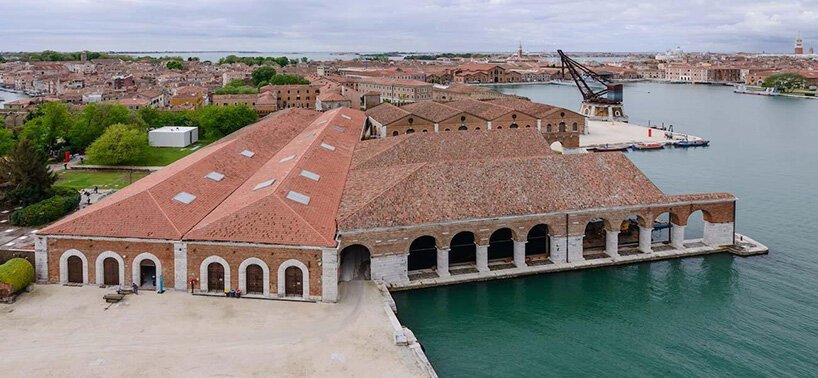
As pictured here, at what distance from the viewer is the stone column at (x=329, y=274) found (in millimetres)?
20484

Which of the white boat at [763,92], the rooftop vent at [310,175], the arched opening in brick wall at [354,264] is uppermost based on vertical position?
the white boat at [763,92]

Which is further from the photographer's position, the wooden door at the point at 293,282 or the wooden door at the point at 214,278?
the wooden door at the point at 214,278

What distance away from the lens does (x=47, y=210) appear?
30109 mm

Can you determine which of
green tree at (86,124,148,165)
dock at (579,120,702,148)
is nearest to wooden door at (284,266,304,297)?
green tree at (86,124,148,165)

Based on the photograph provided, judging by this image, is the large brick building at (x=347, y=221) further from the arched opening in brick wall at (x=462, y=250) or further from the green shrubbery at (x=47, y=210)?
the green shrubbery at (x=47, y=210)

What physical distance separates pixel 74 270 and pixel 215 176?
7702 mm

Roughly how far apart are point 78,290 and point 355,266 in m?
9.22

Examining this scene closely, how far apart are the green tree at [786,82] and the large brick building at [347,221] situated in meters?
Result: 121

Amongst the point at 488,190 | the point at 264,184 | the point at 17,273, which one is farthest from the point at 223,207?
the point at 488,190

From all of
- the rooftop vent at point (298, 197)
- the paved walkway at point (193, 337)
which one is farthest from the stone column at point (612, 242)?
the rooftop vent at point (298, 197)

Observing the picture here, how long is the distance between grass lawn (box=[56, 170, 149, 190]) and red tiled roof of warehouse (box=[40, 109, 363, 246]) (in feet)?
34.2

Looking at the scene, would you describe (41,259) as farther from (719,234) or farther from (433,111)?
(433,111)

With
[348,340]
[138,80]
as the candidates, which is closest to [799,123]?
[348,340]

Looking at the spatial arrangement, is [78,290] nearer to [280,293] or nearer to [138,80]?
[280,293]
